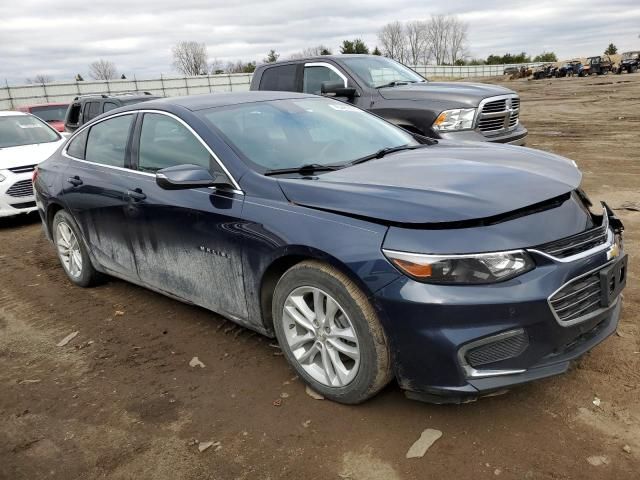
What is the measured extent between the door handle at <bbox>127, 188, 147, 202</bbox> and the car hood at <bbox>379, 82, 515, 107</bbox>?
14.7 feet

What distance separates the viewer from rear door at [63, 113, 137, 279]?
4380mm

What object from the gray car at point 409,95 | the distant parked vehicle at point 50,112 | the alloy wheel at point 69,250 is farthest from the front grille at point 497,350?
the distant parked vehicle at point 50,112

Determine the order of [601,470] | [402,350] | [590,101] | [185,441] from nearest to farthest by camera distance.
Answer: [601,470] → [402,350] → [185,441] → [590,101]

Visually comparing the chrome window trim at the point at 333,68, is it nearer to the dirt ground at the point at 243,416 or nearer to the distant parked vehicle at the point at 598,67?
the dirt ground at the point at 243,416

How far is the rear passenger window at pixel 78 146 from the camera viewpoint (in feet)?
16.8

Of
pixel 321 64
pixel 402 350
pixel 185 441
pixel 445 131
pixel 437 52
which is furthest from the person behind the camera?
pixel 437 52

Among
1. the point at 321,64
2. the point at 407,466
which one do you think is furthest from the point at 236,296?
the point at 321,64

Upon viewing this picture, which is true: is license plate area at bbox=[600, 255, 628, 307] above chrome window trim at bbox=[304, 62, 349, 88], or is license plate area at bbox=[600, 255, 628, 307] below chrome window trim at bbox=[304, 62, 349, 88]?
below

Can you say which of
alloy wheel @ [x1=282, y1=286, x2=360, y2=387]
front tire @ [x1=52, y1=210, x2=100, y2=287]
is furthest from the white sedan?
alloy wheel @ [x1=282, y1=286, x2=360, y2=387]

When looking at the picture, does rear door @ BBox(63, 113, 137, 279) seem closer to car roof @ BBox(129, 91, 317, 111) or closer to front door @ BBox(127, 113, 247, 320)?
front door @ BBox(127, 113, 247, 320)

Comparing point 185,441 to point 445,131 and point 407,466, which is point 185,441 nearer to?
point 407,466

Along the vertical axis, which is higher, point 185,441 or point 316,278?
point 316,278

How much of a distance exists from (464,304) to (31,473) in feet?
7.37

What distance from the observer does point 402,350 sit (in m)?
2.71
